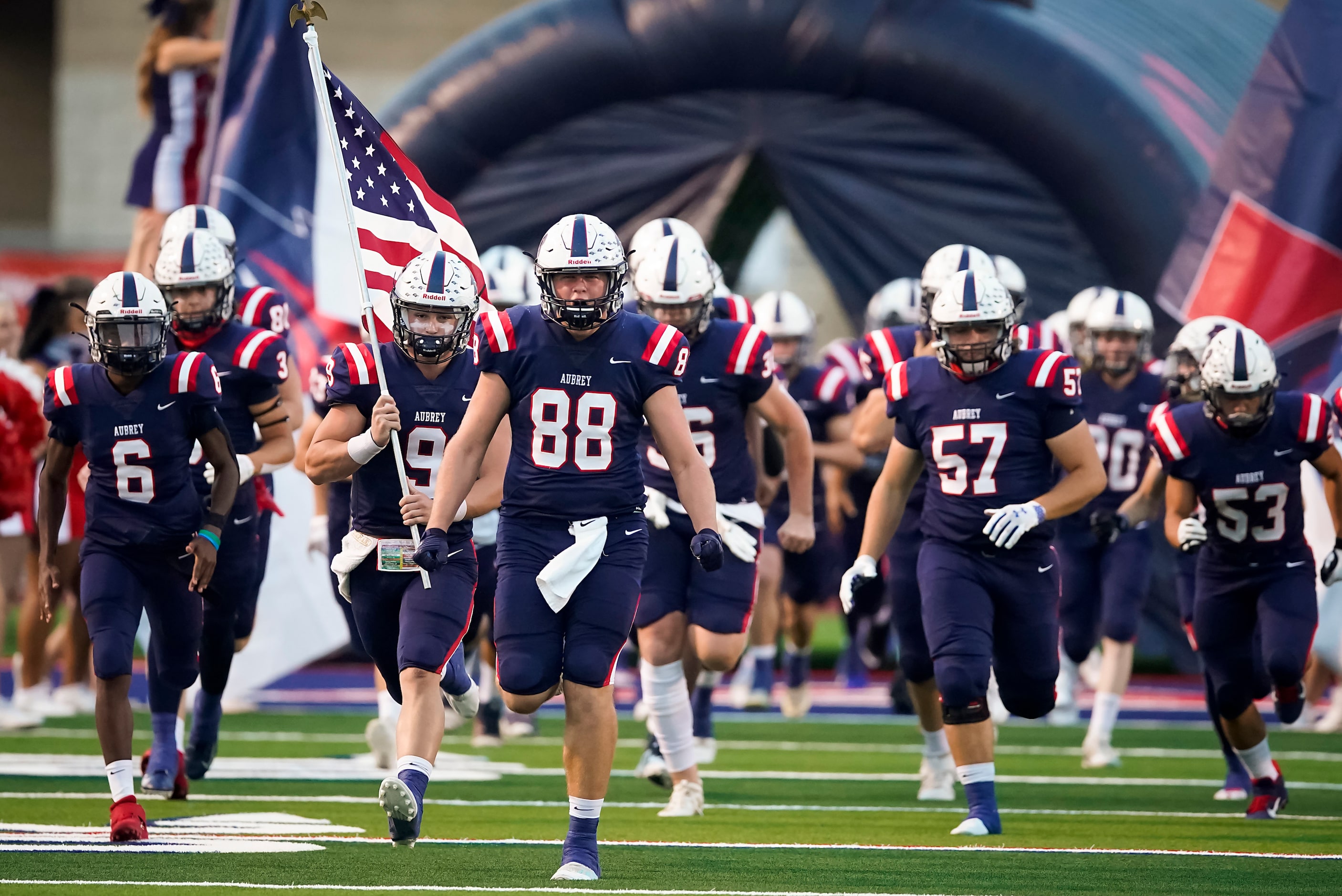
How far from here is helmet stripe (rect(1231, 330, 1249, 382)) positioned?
6285mm

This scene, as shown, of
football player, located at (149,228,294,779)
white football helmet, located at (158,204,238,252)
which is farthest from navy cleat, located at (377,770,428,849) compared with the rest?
white football helmet, located at (158,204,238,252)

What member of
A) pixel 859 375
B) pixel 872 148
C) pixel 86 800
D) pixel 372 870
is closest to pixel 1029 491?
pixel 372 870

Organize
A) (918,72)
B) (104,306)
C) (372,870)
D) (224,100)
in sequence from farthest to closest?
1. (918,72)
2. (224,100)
3. (104,306)
4. (372,870)

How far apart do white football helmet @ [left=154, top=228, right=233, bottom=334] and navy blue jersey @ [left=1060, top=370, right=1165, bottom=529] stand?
12.2ft

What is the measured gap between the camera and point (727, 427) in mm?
6770

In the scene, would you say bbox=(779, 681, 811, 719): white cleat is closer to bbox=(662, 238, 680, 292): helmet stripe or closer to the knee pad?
bbox=(662, 238, 680, 292): helmet stripe

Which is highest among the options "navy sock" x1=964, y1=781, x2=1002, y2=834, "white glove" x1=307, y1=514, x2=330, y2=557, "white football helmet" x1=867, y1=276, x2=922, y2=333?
"white football helmet" x1=867, y1=276, x2=922, y2=333

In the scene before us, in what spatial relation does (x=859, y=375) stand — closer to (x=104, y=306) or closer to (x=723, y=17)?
(x=723, y=17)

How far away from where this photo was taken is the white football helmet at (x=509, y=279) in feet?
27.7

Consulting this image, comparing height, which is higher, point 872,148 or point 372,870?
point 872,148

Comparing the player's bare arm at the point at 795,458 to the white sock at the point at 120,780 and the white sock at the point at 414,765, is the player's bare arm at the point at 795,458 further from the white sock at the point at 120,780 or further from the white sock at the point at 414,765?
the white sock at the point at 120,780

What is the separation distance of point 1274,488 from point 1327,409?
32 centimetres

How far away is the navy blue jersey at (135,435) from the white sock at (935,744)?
2.72 metres

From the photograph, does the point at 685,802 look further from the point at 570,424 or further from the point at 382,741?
the point at 570,424
